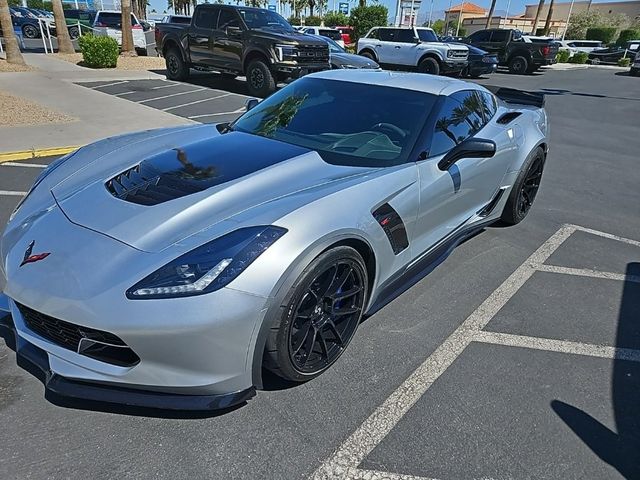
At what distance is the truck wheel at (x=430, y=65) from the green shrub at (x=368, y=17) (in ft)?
43.8

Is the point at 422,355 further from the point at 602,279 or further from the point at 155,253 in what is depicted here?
the point at 602,279

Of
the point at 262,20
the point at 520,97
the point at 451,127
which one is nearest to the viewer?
the point at 451,127

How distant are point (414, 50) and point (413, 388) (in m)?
18.0

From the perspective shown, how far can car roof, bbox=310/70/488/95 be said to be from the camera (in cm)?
341

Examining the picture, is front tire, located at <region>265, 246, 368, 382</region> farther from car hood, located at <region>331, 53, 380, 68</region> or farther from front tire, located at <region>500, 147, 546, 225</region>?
car hood, located at <region>331, 53, 380, 68</region>

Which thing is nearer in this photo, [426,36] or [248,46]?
[248,46]

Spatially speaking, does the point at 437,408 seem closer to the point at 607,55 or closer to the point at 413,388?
the point at 413,388

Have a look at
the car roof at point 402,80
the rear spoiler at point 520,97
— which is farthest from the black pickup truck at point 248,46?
the car roof at point 402,80

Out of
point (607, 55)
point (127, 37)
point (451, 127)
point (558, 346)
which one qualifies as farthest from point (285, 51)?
point (607, 55)

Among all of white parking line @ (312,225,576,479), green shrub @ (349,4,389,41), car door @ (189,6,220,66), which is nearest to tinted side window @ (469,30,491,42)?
green shrub @ (349,4,389,41)

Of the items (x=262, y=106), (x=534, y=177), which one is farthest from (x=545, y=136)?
(x=262, y=106)

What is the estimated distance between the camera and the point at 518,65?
22672 mm

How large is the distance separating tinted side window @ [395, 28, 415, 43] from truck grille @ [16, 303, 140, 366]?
19.0 meters

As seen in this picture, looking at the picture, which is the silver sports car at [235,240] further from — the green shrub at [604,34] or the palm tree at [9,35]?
the green shrub at [604,34]
